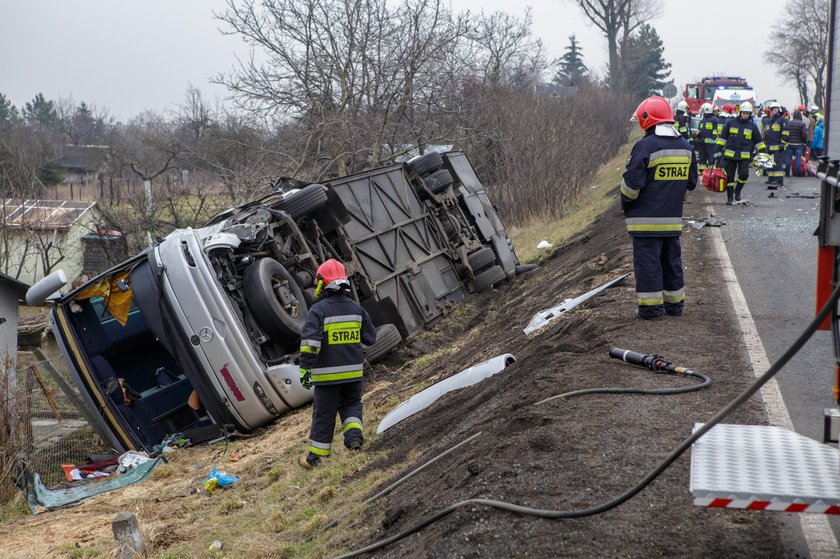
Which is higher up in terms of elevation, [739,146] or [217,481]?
[739,146]

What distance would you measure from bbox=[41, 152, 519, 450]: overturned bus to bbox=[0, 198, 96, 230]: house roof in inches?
620

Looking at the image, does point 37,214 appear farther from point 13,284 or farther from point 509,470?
point 509,470

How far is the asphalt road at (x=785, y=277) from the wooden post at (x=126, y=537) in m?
4.27

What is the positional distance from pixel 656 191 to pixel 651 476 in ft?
13.3

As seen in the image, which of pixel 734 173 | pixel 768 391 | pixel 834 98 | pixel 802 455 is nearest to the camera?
pixel 802 455

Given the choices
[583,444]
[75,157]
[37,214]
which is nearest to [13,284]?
[583,444]

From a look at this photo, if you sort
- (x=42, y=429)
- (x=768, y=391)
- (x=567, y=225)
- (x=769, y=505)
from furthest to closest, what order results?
(x=567, y=225)
(x=42, y=429)
(x=768, y=391)
(x=769, y=505)

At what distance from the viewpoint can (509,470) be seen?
14.7 feet

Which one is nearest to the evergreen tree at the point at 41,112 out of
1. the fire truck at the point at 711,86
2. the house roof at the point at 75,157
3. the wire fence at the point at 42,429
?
the house roof at the point at 75,157

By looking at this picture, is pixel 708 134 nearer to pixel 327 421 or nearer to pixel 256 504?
pixel 327 421

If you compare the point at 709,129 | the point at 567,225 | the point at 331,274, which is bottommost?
the point at 567,225

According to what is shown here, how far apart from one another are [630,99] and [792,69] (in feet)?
56.5

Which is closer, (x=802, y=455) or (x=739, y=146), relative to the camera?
(x=802, y=455)

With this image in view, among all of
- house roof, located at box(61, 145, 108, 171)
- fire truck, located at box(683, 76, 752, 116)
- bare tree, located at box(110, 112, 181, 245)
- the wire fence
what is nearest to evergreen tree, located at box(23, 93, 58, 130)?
house roof, located at box(61, 145, 108, 171)
